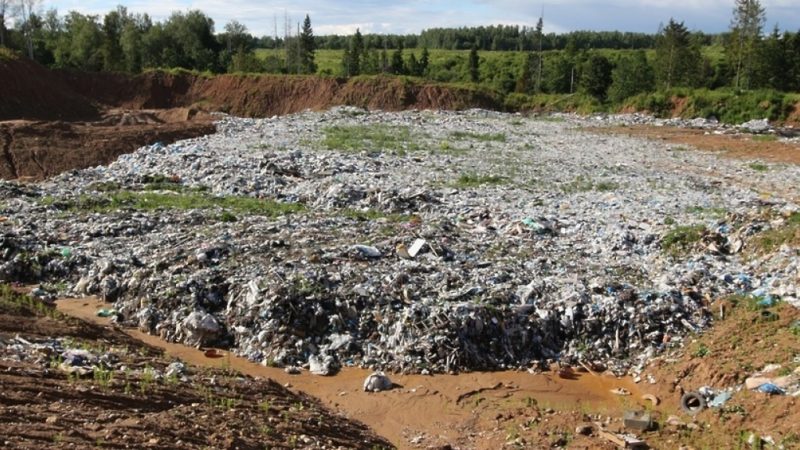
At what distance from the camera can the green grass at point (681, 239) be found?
1013 cm

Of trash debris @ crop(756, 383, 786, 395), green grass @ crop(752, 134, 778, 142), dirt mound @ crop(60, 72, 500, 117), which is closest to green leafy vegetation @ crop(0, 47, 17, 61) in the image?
dirt mound @ crop(60, 72, 500, 117)

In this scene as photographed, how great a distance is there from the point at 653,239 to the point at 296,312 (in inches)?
229

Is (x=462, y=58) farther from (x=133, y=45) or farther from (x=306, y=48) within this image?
(x=133, y=45)

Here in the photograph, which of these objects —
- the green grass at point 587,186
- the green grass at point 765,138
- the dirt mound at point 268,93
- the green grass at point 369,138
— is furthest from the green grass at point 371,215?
the dirt mound at point 268,93

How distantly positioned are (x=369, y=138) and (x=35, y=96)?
1750 cm

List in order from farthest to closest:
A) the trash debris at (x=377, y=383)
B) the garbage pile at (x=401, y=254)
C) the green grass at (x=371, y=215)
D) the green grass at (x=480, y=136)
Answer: the green grass at (x=480, y=136), the green grass at (x=371, y=215), the garbage pile at (x=401, y=254), the trash debris at (x=377, y=383)

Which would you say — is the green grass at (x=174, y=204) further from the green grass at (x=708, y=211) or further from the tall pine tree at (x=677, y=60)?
the tall pine tree at (x=677, y=60)

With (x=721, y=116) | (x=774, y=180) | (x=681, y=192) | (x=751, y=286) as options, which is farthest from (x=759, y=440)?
(x=721, y=116)

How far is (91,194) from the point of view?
Result: 555 inches

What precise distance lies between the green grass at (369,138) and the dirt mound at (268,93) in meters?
9.82

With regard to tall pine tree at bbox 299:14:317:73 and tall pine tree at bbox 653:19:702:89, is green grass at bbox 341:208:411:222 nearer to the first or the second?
→ tall pine tree at bbox 653:19:702:89

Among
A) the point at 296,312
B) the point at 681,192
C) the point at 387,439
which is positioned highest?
the point at 681,192

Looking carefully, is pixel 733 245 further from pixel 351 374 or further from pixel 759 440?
pixel 351 374

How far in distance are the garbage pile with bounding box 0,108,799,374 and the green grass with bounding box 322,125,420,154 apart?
1726mm
